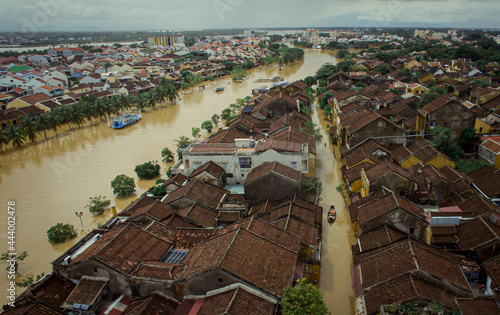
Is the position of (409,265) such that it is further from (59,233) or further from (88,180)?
(88,180)

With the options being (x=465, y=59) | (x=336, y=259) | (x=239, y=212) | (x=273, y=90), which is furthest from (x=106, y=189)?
(x=465, y=59)

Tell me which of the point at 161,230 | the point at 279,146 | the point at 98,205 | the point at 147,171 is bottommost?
the point at 98,205

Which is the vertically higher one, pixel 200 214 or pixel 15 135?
pixel 15 135

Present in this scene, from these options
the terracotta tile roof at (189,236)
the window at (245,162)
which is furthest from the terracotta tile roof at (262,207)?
the window at (245,162)

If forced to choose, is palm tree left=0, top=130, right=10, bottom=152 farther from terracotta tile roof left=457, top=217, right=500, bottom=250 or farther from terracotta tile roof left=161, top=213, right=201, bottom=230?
terracotta tile roof left=457, top=217, right=500, bottom=250

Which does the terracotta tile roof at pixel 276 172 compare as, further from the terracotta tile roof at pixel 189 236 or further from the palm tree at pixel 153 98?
the palm tree at pixel 153 98

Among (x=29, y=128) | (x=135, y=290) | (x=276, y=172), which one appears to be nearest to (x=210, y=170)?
(x=276, y=172)
